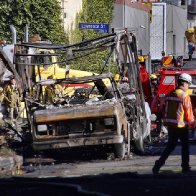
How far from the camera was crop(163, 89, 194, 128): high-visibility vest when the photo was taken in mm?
14969

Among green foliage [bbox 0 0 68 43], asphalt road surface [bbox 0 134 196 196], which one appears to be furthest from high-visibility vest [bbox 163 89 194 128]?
green foliage [bbox 0 0 68 43]

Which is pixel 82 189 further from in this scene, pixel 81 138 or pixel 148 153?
pixel 148 153

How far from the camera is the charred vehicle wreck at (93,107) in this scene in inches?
699

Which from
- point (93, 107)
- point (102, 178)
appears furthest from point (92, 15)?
point (102, 178)

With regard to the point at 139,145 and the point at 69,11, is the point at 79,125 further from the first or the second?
the point at 69,11

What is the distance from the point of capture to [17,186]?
1325 cm

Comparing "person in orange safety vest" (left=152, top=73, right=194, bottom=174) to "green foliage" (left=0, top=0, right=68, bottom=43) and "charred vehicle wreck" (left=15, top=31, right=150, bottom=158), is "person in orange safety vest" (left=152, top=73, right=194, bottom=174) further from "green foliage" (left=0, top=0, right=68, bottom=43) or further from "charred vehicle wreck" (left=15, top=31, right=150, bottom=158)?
"green foliage" (left=0, top=0, right=68, bottom=43)

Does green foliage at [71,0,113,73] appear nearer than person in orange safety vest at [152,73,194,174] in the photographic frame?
No

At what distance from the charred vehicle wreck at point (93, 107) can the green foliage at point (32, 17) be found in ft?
43.7

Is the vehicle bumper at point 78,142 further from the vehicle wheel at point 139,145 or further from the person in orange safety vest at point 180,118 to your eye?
the person in orange safety vest at point 180,118

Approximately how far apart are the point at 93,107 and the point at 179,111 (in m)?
3.16

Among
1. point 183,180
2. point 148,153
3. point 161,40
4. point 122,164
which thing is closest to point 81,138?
point 122,164

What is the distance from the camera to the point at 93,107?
17.9m

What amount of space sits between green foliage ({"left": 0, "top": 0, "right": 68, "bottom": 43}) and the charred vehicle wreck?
13.3m
